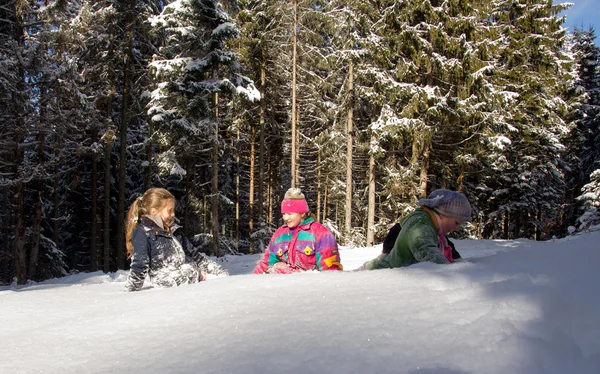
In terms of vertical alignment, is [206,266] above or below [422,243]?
below

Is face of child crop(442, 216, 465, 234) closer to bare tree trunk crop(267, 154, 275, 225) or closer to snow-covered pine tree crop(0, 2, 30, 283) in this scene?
snow-covered pine tree crop(0, 2, 30, 283)

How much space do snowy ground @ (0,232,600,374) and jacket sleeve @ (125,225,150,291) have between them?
1.08 meters

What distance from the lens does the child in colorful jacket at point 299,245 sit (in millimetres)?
3910

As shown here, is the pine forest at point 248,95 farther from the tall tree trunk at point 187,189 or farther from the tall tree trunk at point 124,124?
the tall tree trunk at point 187,189

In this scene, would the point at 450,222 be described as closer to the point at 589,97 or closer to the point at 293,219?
the point at 293,219

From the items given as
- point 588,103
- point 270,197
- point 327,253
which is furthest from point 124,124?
point 588,103

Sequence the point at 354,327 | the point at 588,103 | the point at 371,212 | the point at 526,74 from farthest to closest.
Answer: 1. the point at 588,103
2. the point at 526,74
3. the point at 371,212
4. the point at 354,327

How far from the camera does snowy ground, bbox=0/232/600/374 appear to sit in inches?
48.8

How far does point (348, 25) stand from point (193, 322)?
1553cm

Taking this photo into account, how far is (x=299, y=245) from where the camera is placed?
158 inches

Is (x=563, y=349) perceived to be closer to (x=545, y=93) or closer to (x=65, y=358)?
(x=65, y=358)

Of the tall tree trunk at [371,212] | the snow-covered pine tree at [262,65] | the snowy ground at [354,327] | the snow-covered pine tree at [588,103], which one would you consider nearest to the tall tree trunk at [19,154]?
the snow-covered pine tree at [262,65]

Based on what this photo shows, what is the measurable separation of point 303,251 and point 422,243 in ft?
4.68

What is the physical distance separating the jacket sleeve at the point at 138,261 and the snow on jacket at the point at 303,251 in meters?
1.21
